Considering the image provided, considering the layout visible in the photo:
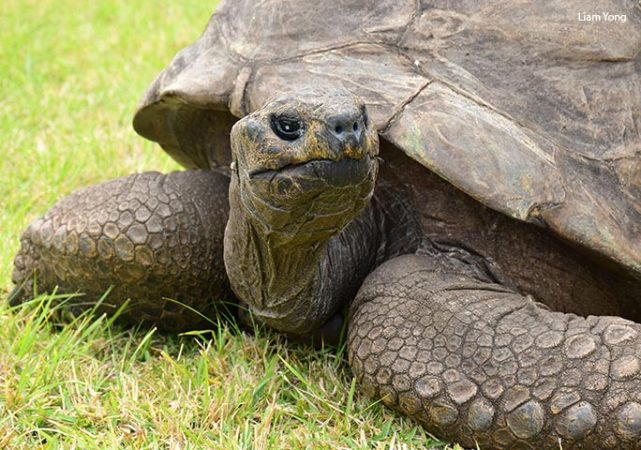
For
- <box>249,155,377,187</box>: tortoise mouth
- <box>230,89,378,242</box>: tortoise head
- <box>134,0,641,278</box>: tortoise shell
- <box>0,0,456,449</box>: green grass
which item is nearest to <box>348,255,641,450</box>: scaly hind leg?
<box>0,0,456,449</box>: green grass

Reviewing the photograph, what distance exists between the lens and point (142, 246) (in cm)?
326

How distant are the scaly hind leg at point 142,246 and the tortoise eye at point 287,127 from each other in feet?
3.30

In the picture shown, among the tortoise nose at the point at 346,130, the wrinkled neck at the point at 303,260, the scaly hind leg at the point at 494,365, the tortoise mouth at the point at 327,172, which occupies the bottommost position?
the scaly hind leg at the point at 494,365

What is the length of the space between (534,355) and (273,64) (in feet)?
3.76

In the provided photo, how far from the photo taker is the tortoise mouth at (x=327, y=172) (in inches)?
90.7

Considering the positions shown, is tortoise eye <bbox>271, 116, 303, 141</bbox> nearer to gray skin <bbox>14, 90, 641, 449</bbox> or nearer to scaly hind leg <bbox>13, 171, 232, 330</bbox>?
gray skin <bbox>14, 90, 641, 449</bbox>

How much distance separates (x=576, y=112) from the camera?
2.93 m

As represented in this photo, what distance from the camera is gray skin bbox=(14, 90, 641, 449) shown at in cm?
239

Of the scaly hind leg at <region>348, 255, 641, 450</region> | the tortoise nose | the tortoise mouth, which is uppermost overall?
the tortoise nose

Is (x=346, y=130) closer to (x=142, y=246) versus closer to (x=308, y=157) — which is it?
(x=308, y=157)

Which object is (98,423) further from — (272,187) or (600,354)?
(600,354)

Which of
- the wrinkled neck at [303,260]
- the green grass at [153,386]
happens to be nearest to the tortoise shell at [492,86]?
the wrinkled neck at [303,260]

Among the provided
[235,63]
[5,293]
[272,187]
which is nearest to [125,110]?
[5,293]

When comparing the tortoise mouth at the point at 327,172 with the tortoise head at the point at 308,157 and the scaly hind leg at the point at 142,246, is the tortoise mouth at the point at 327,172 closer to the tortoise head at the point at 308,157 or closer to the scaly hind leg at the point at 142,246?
the tortoise head at the point at 308,157
